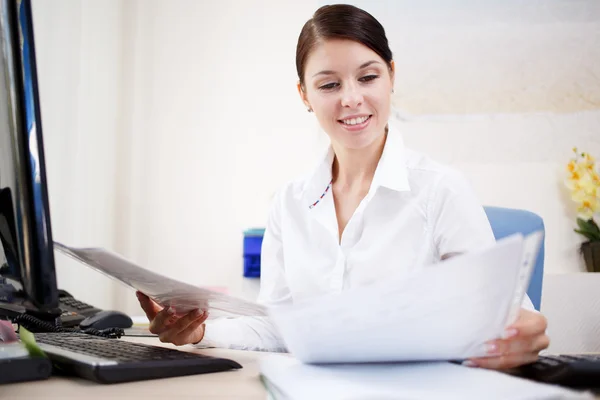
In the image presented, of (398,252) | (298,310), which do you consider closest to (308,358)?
(298,310)

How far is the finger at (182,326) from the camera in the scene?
0.99 metres

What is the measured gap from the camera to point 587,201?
8.50 feet

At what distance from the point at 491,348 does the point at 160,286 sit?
0.43m

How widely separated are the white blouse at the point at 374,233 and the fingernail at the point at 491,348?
0.51 m

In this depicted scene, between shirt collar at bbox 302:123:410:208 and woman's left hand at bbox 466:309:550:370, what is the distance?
623 mm

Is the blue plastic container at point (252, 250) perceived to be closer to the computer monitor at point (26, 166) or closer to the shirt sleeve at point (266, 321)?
the shirt sleeve at point (266, 321)

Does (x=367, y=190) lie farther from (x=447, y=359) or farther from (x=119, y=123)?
(x=119, y=123)

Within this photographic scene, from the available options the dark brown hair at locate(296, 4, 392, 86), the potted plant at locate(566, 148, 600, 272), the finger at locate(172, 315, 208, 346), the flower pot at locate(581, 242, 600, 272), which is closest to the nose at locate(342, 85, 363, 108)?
the dark brown hair at locate(296, 4, 392, 86)

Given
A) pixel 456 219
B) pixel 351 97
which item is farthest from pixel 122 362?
pixel 351 97

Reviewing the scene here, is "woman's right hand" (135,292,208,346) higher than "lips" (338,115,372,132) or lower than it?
lower

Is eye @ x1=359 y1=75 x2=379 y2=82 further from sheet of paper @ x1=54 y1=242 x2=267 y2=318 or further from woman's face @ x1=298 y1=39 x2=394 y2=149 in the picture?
sheet of paper @ x1=54 y1=242 x2=267 y2=318

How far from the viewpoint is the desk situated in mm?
590

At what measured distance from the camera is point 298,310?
0.58 meters

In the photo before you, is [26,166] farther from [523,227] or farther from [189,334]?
[523,227]
